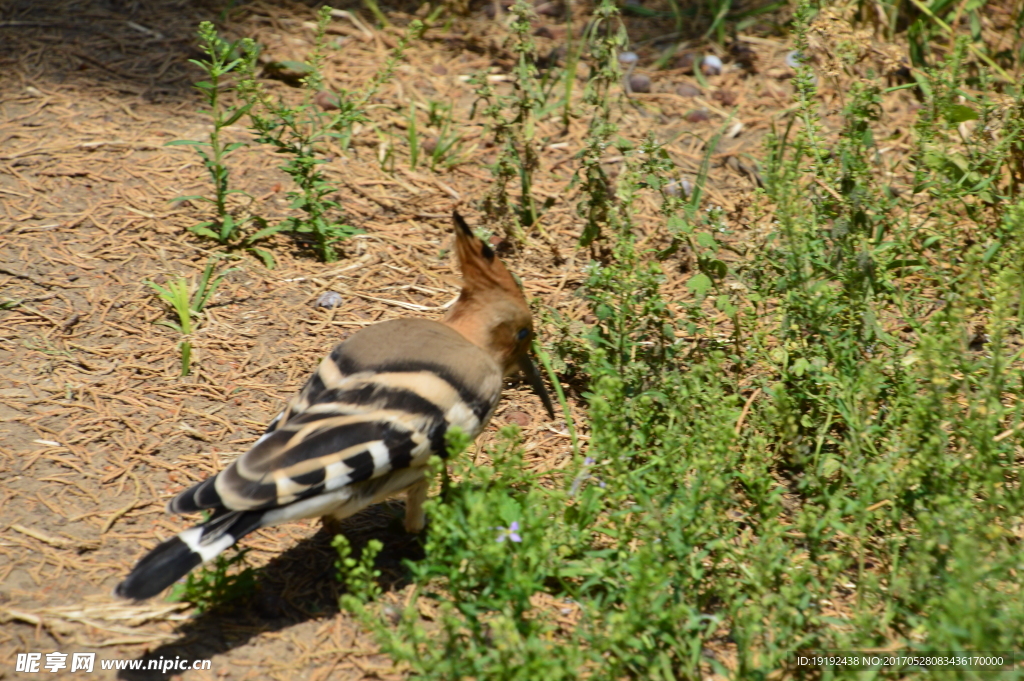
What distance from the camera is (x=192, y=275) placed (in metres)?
3.72

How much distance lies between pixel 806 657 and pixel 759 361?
118 centimetres

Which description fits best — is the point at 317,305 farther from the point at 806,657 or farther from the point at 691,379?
the point at 806,657

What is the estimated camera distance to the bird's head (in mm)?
3189

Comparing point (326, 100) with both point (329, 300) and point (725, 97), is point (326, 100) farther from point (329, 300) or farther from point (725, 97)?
point (725, 97)

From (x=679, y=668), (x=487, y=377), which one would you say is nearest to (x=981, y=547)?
(x=679, y=668)

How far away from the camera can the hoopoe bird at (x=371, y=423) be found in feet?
7.93

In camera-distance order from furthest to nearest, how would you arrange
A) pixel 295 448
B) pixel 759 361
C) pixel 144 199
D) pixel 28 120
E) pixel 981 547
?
pixel 28 120, pixel 144 199, pixel 759 361, pixel 295 448, pixel 981 547

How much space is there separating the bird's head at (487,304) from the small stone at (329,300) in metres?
0.64

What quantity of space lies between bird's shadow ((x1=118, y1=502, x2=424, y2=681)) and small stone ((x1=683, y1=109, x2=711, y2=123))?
2.54 m

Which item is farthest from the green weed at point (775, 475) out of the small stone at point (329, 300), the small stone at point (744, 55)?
the small stone at point (744, 55)

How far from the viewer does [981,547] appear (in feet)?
7.47

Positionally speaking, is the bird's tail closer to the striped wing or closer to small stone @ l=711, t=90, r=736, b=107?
the striped wing

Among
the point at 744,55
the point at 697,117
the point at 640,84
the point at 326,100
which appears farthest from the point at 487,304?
the point at 744,55

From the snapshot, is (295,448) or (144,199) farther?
(144,199)
